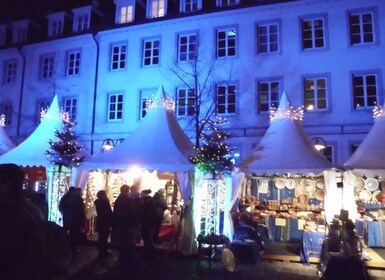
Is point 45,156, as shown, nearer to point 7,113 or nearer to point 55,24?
point 7,113

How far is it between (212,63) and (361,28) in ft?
20.8

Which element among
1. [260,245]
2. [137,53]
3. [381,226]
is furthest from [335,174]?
[137,53]

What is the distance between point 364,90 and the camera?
1438 centimetres

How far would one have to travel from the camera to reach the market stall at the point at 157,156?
980 centimetres

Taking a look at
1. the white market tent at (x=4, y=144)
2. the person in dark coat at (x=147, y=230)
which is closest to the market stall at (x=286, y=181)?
the person in dark coat at (x=147, y=230)

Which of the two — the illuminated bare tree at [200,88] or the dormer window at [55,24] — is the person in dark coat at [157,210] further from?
the dormer window at [55,24]

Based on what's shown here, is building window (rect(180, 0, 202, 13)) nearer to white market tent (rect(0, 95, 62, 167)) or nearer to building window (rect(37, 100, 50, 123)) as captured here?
white market tent (rect(0, 95, 62, 167))

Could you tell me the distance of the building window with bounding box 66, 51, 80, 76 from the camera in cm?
1944

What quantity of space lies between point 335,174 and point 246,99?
20.2 feet

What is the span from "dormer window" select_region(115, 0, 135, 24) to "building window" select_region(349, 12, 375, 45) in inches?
418

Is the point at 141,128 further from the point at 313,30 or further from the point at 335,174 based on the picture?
the point at 313,30

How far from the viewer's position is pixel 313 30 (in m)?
15.3

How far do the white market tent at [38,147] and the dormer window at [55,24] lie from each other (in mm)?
8513

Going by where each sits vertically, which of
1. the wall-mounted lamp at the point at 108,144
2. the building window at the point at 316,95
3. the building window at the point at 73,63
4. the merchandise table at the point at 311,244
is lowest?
the merchandise table at the point at 311,244
